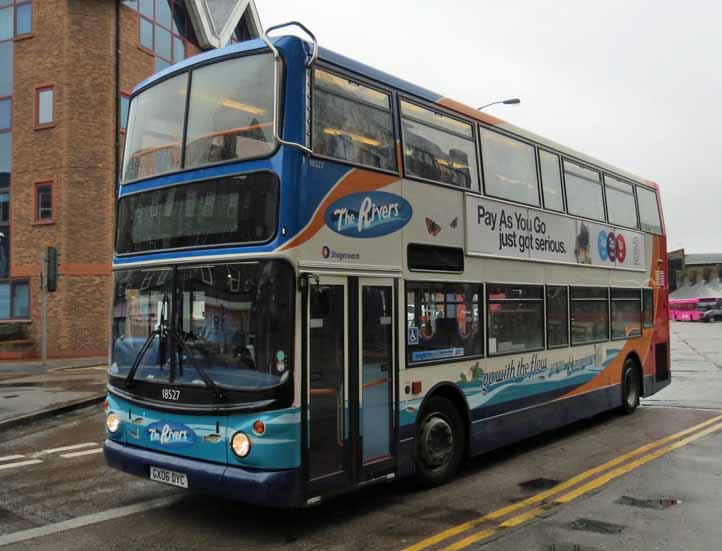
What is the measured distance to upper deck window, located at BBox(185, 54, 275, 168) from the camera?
594 centimetres

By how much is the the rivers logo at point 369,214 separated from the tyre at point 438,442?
6.35 feet

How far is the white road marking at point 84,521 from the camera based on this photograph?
5.71 meters

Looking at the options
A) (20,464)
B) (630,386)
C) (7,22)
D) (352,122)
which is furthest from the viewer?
(7,22)

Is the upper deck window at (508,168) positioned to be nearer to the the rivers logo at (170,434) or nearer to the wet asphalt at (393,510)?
the wet asphalt at (393,510)

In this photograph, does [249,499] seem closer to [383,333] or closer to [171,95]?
[383,333]

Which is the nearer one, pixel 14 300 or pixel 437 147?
pixel 437 147

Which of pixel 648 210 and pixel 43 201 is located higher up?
pixel 43 201

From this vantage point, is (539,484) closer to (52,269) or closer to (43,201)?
(52,269)

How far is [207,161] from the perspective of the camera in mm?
6137

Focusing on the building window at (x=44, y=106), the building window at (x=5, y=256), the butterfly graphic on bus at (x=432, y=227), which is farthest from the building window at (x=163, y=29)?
the butterfly graphic on bus at (x=432, y=227)

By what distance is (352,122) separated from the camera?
6.58m

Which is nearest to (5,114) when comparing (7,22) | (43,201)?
(7,22)

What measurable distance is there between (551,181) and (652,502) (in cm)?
475

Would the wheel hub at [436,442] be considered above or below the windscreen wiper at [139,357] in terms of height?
below
